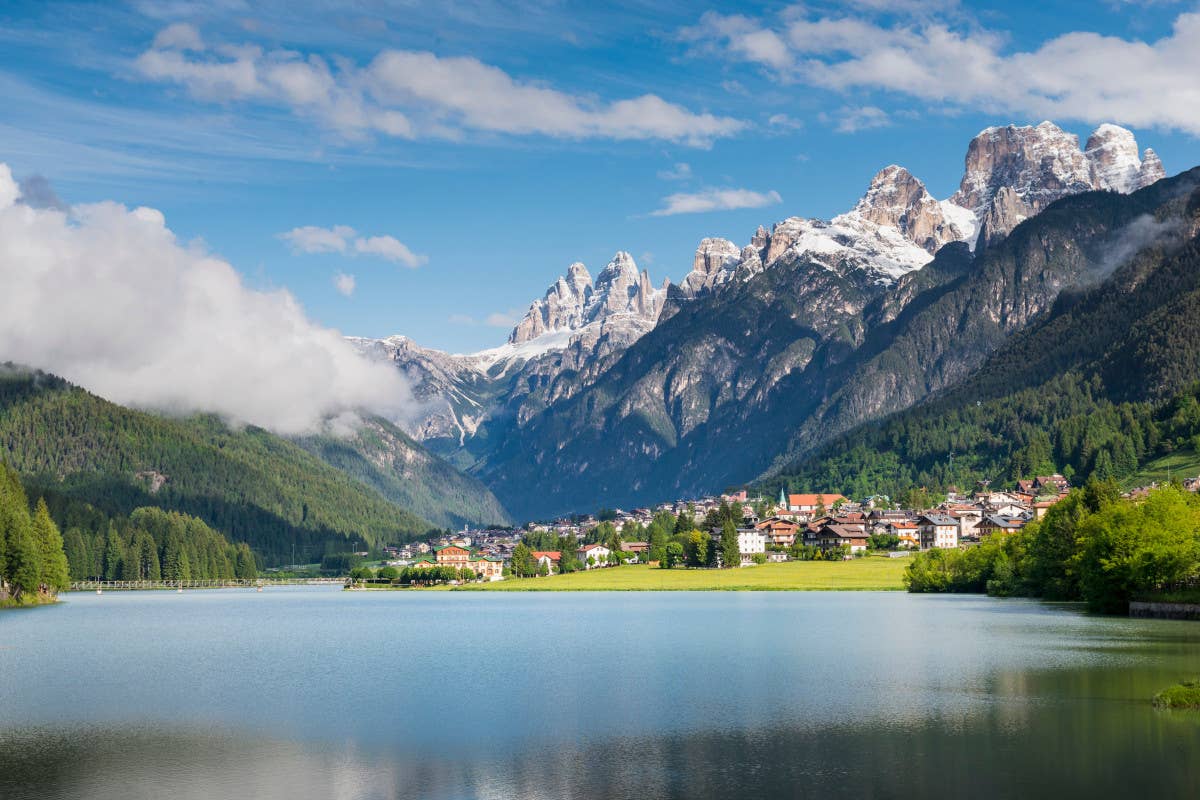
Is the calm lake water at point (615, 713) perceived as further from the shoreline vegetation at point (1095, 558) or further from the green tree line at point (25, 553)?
the green tree line at point (25, 553)

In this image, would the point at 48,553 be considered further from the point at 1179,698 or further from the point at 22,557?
the point at 1179,698

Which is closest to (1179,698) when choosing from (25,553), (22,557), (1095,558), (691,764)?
(691,764)

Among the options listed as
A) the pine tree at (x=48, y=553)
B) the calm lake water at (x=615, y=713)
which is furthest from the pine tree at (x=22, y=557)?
the calm lake water at (x=615, y=713)

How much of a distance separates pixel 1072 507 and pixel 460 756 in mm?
111057

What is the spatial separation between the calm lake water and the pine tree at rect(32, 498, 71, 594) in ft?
225

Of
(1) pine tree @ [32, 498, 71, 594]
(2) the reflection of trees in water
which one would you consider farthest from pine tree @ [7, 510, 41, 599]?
(2) the reflection of trees in water

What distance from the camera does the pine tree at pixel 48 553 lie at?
17250 centimetres

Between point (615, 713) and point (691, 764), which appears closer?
point (691, 764)

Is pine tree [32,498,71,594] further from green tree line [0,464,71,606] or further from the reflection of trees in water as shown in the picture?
the reflection of trees in water

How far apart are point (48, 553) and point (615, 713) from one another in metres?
141

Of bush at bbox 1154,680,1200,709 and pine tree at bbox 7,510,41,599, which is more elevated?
pine tree at bbox 7,510,41,599

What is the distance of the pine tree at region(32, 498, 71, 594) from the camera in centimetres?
17250

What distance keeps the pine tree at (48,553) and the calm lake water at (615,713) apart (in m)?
68.7

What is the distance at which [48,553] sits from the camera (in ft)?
582
